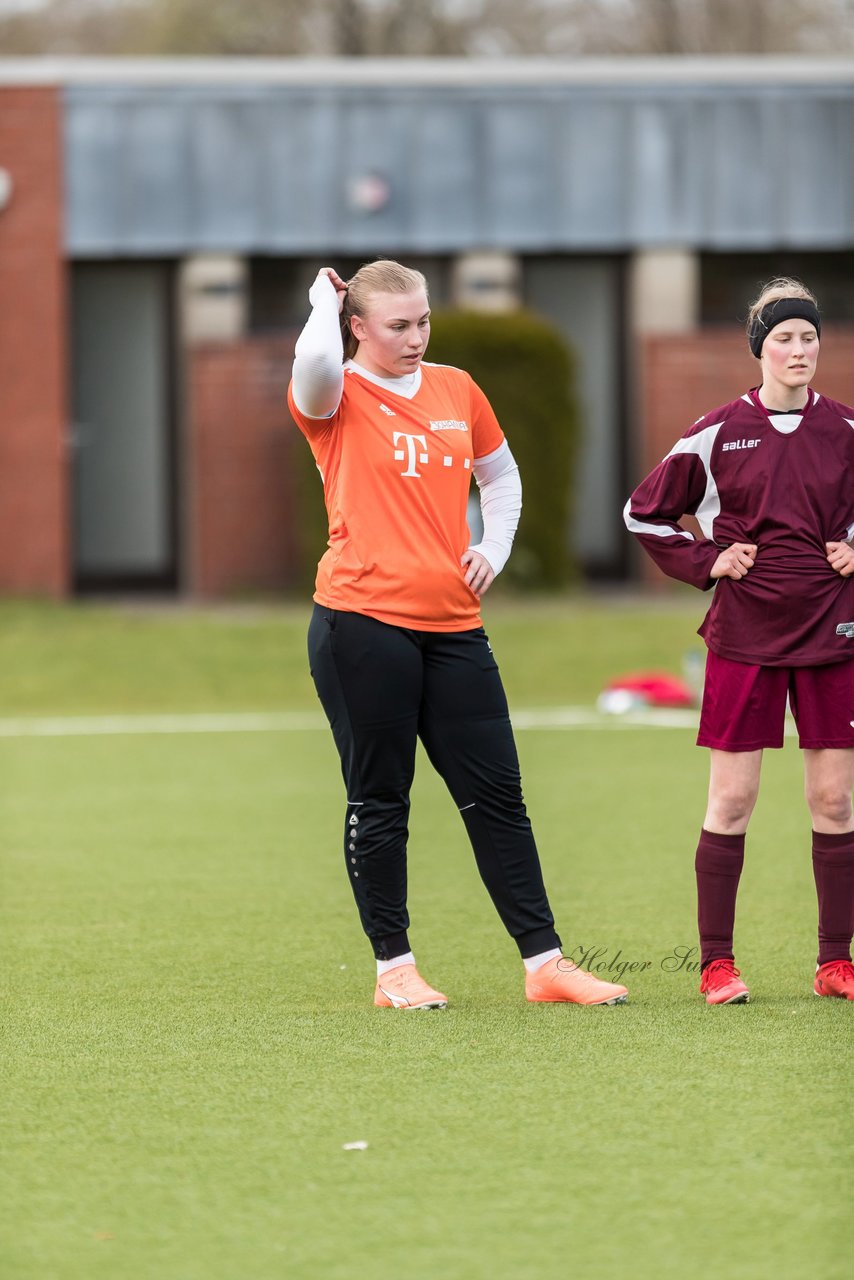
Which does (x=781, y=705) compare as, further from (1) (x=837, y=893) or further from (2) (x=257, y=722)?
(2) (x=257, y=722)

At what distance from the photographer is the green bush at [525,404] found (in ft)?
57.5

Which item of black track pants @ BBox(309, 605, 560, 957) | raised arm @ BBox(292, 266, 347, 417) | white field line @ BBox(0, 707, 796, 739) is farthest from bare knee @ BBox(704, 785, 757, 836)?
white field line @ BBox(0, 707, 796, 739)

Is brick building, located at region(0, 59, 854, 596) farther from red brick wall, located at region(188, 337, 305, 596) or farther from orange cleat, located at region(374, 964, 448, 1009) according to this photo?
orange cleat, located at region(374, 964, 448, 1009)

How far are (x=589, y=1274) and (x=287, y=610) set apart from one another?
48.3 feet

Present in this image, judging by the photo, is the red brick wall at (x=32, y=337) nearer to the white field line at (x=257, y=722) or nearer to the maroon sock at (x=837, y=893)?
the white field line at (x=257, y=722)

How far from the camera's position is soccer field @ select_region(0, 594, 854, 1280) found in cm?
346

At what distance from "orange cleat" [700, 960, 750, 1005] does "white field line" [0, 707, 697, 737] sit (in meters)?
7.42

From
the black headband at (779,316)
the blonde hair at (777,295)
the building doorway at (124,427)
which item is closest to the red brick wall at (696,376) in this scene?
the building doorway at (124,427)

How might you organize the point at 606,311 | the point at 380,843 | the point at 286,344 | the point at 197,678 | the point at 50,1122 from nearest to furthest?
1. the point at 50,1122
2. the point at 380,843
3. the point at 197,678
4. the point at 286,344
5. the point at 606,311

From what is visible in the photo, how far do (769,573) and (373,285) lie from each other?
1255 millimetres

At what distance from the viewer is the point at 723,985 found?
5211 millimetres

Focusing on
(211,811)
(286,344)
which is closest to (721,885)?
(211,811)

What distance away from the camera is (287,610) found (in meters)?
17.8

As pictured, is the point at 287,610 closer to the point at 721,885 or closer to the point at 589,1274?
the point at 721,885
